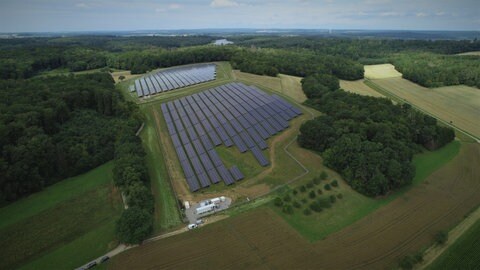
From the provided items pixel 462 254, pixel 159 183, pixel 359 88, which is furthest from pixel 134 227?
pixel 359 88

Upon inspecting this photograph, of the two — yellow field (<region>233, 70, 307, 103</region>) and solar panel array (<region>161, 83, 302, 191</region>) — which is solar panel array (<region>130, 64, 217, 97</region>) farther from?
yellow field (<region>233, 70, 307, 103</region>)

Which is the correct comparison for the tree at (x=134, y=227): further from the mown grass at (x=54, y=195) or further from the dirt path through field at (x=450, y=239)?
the dirt path through field at (x=450, y=239)

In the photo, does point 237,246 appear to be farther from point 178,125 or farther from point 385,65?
point 385,65

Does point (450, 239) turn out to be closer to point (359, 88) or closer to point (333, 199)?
point (333, 199)

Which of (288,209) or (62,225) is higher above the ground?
(288,209)

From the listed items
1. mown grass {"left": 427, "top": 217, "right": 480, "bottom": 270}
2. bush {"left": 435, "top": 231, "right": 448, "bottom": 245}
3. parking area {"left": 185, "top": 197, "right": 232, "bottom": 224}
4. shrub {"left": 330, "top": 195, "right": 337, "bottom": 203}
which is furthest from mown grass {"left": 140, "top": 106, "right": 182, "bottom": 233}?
bush {"left": 435, "top": 231, "right": 448, "bottom": 245}
